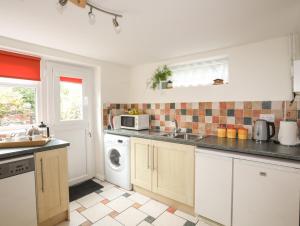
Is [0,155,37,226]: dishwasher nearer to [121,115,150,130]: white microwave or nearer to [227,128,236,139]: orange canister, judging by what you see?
[121,115,150,130]: white microwave

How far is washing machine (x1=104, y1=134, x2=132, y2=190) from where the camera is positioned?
8.61 feet

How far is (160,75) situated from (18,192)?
238 centimetres

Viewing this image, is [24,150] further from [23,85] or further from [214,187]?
[214,187]

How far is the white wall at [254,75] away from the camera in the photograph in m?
1.97

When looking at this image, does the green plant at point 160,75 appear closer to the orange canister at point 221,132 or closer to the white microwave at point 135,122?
the white microwave at point 135,122

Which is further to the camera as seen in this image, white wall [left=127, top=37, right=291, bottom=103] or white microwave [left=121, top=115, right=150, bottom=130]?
white microwave [left=121, top=115, right=150, bottom=130]

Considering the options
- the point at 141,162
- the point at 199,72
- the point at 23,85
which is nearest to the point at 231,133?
the point at 199,72

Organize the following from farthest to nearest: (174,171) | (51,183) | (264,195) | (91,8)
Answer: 1. (174,171)
2. (51,183)
3. (264,195)
4. (91,8)

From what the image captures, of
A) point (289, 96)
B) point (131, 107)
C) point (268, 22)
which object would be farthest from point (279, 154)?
point (131, 107)

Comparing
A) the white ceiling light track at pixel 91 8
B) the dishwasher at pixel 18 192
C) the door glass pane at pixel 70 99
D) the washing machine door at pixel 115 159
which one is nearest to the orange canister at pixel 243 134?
the washing machine door at pixel 115 159

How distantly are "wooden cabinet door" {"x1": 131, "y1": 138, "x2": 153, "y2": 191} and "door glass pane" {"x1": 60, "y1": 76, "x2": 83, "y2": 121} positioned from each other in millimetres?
1101

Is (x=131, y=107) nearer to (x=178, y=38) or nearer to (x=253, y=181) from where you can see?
(x=178, y=38)

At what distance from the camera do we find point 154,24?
5.36 feet

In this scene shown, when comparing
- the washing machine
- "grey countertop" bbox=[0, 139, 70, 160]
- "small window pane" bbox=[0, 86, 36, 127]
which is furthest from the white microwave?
"small window pane" bbox=[0, 86, 36, 127]
